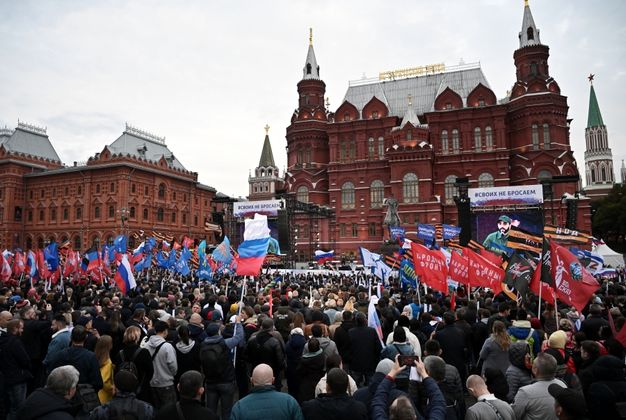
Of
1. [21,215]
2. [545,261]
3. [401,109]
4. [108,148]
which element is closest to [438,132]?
[401,109]

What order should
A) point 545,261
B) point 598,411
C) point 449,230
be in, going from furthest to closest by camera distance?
point 449,230 < point 545,261 < point 598,411

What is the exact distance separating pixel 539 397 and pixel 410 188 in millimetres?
45404

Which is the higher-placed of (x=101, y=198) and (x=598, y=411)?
(x=101, y=198)

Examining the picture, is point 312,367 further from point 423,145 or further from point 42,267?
point 423,145

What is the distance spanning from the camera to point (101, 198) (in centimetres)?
5300

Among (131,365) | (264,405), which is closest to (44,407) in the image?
(264,405)

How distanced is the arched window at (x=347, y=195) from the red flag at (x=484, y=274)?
4079 cm

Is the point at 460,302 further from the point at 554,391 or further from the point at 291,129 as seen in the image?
the point at 291,129

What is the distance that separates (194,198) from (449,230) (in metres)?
45.6

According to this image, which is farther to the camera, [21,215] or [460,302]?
[21,215]

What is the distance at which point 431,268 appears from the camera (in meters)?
11.4

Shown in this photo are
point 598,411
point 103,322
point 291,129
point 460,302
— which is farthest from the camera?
point 291,129

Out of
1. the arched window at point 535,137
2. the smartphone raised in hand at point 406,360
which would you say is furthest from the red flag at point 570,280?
the arched window at point 535,137

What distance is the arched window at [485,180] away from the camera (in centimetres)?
4878
